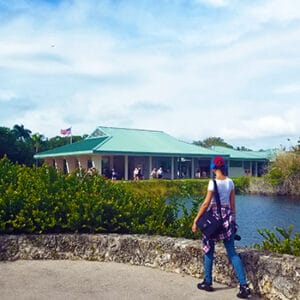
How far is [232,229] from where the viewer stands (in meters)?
5.31

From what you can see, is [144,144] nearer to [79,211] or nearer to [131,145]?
[131,145]

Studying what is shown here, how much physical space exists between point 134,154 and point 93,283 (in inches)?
1249

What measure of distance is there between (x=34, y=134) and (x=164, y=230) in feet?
190

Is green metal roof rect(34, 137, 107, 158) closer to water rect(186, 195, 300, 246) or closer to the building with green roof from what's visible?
the building with green roof

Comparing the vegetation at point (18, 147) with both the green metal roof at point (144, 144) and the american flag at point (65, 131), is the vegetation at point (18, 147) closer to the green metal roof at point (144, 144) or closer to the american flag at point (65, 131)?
the american flag at point (65, 131)

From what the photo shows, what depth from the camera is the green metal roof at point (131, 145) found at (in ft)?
122

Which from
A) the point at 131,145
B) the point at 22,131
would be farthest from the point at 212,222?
the point at 22,131

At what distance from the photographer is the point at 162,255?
6258mm

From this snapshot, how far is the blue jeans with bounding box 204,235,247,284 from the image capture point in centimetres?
515

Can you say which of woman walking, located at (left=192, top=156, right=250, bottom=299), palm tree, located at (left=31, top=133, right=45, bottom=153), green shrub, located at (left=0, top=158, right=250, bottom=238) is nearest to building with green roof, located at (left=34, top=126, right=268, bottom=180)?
palm tree, located at (left=31, top=133, right=45, bottom=153)

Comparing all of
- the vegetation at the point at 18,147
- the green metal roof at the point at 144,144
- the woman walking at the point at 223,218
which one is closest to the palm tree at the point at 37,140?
the vegetation at the point at 18,147

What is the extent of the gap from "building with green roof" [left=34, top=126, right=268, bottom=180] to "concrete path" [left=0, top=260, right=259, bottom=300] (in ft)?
95.5

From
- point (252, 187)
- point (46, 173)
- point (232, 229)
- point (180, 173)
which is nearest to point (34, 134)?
point (180, 173)

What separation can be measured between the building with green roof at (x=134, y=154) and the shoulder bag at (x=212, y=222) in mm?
30325
